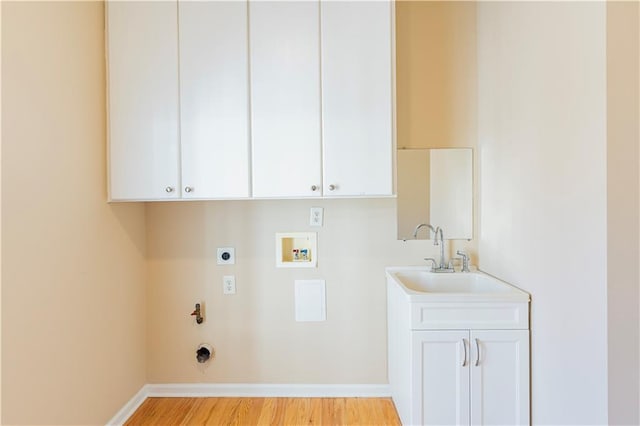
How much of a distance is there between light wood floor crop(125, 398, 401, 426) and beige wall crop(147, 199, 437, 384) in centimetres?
13

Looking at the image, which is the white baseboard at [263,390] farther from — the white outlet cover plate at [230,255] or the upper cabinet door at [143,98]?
the upper cabinet door at [143,98]

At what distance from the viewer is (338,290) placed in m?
2.27

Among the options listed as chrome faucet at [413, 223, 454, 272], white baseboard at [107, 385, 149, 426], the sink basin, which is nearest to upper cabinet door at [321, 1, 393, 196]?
chrome faucet at [413, 223, 454, 272]

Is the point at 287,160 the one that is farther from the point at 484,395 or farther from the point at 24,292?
the point at 484,395

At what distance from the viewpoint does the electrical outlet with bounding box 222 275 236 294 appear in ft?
7.49

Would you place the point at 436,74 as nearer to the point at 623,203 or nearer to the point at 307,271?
the point at 623,203

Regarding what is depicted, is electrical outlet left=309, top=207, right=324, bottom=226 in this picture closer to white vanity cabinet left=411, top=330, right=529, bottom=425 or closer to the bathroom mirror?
the bathroom mirror

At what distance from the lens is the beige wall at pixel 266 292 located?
2.26 meters

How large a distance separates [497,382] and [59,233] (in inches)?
86.1

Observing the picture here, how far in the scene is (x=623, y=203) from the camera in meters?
1.12

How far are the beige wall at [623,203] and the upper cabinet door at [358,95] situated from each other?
0.93 meters

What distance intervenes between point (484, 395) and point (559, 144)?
1196mm

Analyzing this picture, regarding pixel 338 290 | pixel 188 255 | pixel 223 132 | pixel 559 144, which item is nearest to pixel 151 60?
pixel 223 132

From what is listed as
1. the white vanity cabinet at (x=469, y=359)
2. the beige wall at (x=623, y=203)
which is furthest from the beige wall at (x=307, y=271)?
the beige wall at (x=623, y=203)
